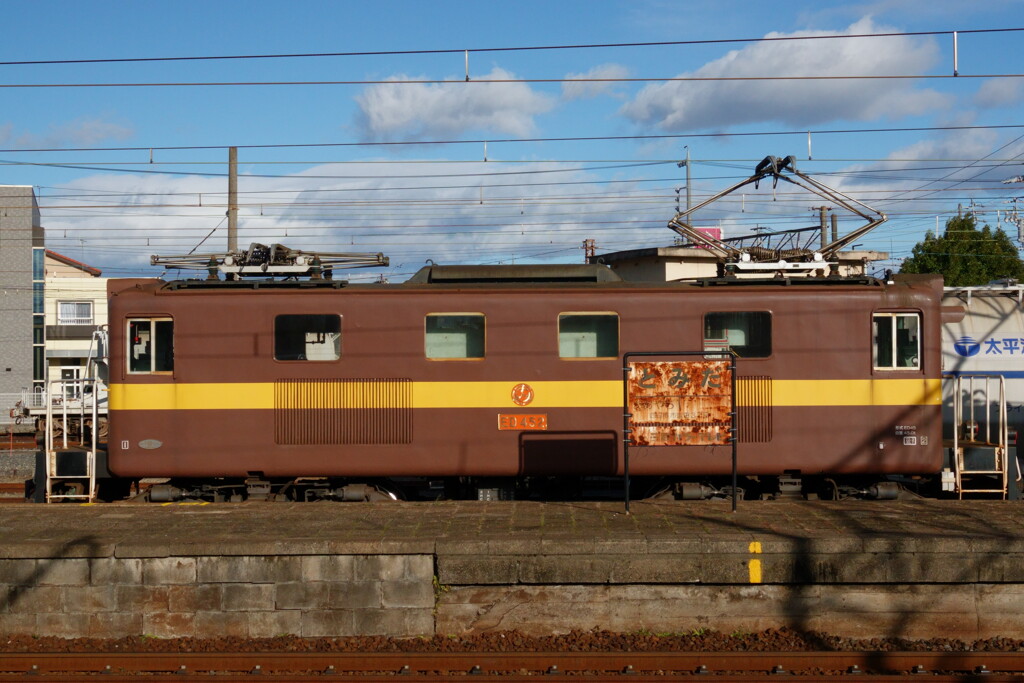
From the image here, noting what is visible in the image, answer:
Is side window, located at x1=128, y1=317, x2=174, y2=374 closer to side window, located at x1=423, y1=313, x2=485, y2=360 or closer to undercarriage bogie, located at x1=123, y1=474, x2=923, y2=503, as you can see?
undercarriage bogie, located at x1=123, y1=474, x2=923, y2=503

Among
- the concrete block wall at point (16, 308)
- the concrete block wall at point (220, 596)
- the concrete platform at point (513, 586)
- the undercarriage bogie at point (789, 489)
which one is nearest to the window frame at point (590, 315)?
the undercarriage bogie at point (789, 489)

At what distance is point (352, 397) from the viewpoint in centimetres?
1238

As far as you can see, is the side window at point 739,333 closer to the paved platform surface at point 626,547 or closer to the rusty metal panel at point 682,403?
the rusty metal panel at point 682,403

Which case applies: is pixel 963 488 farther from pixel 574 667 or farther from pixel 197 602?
pixel 197 602

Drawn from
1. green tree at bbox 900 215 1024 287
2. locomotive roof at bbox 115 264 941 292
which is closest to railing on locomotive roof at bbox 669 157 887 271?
locomotive roof at bbox 115 264 941 292

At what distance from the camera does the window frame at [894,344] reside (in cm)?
1230

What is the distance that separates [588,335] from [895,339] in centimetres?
394

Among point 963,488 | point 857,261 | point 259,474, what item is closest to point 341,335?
point 259,474

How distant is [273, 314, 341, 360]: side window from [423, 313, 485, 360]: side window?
1186 millimetres

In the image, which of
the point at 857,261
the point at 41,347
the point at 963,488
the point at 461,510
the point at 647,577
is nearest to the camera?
the point at 647,577

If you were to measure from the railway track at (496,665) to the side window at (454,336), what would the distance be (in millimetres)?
4794

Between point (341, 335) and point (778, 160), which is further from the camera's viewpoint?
point (778, 160)

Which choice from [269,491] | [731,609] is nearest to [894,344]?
[731,609]

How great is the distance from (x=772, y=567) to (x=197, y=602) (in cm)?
531
